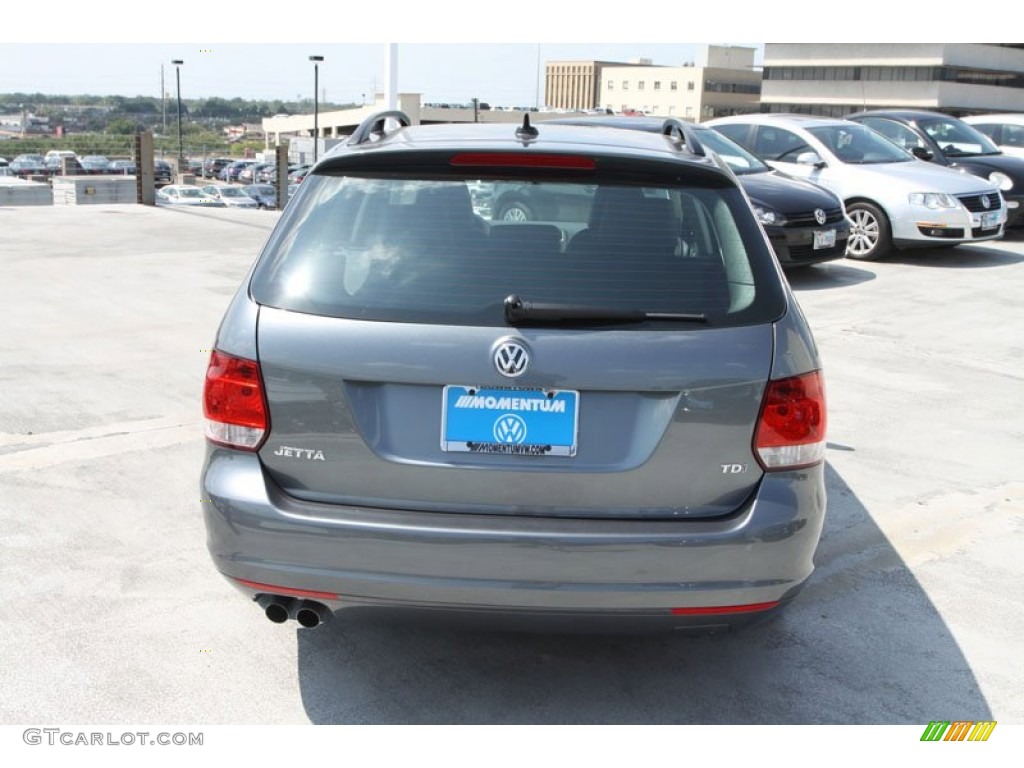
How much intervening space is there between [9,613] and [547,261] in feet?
7.56

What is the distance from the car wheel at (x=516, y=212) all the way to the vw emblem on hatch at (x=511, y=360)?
512 mm

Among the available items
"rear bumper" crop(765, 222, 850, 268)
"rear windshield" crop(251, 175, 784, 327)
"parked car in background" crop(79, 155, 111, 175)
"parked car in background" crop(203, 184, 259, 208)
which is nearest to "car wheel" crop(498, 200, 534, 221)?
"rear windshield" crop(251, 175, 784, 327)

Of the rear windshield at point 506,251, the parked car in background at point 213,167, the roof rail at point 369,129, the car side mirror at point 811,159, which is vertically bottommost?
the parked car in background at point 213,167

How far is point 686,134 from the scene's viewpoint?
3713 mm

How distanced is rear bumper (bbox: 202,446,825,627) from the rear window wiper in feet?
1.76

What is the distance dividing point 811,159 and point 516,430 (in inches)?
434

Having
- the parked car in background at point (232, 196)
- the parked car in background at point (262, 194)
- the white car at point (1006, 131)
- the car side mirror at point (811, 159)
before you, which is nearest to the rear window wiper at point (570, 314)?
the car side mirror at point (811, 159)

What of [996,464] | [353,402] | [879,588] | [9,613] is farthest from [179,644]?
[996,464]

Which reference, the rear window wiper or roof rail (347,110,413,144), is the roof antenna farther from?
the rear window wiper

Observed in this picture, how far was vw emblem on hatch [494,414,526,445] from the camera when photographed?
117 inches

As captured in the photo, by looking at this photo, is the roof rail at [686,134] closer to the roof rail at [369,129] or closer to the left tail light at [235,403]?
the roof rail at [369,129]

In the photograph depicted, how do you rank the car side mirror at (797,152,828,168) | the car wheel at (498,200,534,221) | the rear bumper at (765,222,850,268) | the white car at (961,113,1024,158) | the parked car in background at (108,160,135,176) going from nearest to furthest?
the car wheel at (498,200,534,221) → the rear bumper at (765,222,850,268) → the car side mirror at (797,152,828,168) → the white car at (961,113,1024,158) → the parked car in background at (108,160,135,176)

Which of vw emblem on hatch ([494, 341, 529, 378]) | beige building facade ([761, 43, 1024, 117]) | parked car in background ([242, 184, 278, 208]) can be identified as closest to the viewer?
vw emblem on hatch ([494, 341, 529, 378])

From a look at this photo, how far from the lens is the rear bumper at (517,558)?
9.71 ft
